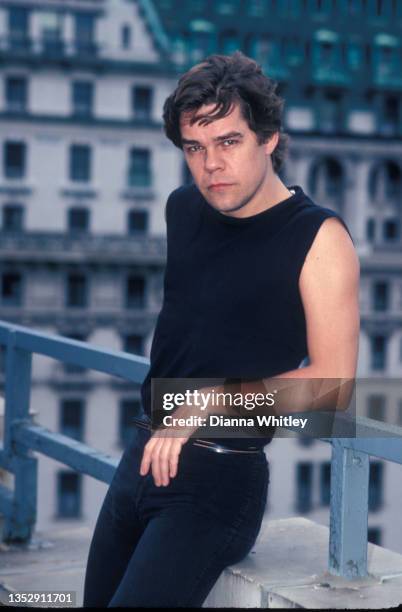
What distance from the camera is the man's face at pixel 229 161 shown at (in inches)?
102

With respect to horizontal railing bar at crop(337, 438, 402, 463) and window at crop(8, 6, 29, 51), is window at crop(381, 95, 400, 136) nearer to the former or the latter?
window at crop(8, 6, 29, 51)

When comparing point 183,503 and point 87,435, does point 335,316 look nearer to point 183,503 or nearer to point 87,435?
point 183,503

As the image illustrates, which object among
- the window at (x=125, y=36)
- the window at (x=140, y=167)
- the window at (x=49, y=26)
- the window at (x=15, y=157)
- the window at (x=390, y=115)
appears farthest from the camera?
the window at (x=390, y=115)

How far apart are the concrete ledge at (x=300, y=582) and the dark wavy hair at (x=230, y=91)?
1097 mm

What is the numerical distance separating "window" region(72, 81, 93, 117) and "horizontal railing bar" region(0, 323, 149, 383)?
114ft

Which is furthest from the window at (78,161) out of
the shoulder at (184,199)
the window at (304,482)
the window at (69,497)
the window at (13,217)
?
the shoulder at (184,199)

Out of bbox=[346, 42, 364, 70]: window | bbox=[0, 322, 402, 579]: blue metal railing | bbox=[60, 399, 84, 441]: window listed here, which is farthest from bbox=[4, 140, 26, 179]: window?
bbox=[0, 322, 402, 579]: blue metal railing

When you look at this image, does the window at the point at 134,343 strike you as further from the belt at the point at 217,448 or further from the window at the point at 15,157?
the belt at the point at 217,448

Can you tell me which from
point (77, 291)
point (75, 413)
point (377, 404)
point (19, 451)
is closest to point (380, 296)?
point (377, 404)

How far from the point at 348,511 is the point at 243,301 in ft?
2.11

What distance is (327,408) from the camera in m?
2.67

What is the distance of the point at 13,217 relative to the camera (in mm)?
38688

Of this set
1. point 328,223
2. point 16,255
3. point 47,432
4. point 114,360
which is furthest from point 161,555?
point 16,255

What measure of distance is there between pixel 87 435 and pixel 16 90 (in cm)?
1193
